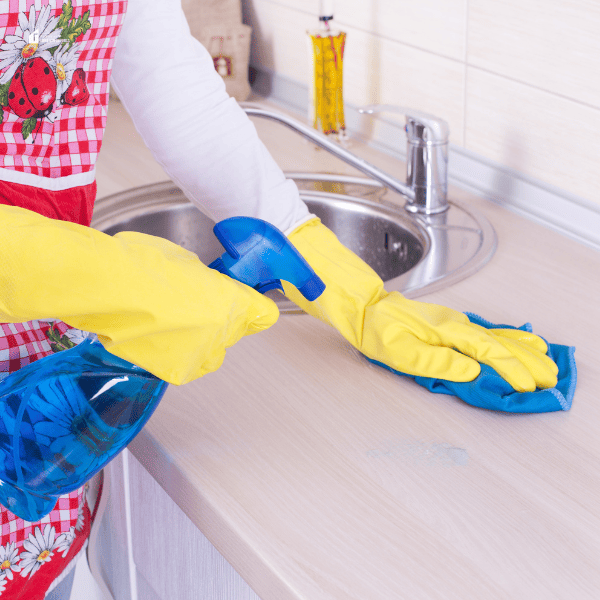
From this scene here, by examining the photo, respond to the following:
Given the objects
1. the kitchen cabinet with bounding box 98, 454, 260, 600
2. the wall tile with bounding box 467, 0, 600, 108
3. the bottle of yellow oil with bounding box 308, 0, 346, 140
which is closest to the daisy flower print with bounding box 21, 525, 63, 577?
the kitchen cabinet with bounding box 98, 454, 260, 600

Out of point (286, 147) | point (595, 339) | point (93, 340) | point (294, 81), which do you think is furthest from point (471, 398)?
point (294, 81)

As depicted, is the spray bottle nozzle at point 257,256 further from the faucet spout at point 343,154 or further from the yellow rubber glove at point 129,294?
the faucet spout at point 343,154

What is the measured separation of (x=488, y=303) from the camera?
37.4 inches

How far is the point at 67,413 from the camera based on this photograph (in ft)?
2.04

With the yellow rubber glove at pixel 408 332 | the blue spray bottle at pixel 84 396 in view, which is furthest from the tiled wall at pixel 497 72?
the blue spray bottle at pixel 84 396

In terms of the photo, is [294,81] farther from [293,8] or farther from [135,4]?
[135,4]

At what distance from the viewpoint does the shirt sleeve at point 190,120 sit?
85 cm

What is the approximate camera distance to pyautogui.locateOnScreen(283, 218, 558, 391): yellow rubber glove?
771 mm

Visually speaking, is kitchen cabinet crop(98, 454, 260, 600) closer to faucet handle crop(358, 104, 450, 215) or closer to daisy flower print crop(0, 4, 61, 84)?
daisy flower print crop(0, 4, 61, 84)

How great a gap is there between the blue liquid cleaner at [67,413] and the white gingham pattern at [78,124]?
20 centimetres

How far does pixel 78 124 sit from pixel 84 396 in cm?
29

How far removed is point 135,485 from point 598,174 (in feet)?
2.48

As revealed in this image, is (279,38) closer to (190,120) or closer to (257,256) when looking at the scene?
(190,120)

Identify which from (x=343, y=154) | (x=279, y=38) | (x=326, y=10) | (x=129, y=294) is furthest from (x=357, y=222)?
(x=129, y=294)
